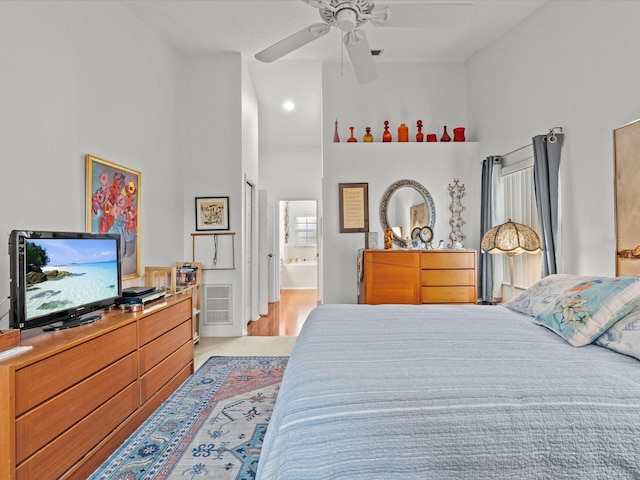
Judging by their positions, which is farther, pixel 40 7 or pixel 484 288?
pixel 484 288

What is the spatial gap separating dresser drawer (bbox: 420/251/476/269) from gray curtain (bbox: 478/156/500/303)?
277 millimetres

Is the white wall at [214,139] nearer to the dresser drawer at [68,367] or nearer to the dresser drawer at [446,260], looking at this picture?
the dresser drawer at [446,260]

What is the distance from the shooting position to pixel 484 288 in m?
3.79

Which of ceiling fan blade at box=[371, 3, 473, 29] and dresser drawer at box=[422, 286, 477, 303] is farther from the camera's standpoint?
dresser drawer at box=[422, 286, 477, 303]

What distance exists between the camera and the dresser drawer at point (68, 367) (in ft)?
4.47

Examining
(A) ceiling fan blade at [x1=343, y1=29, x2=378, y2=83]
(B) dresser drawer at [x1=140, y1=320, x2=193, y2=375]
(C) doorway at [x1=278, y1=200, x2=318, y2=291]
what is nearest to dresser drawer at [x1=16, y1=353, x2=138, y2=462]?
(B) dresser drawer at [x1=140, y1=320, x2=193, y2=375]

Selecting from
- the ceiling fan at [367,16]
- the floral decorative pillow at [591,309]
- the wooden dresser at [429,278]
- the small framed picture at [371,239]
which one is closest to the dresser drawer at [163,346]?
the wooden dresser at [429,278]

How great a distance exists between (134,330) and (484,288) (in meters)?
3.25

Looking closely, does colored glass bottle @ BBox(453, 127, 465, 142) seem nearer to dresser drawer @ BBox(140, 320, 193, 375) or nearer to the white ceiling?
the white ceiling

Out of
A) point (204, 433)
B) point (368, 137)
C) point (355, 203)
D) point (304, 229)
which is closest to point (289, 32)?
point (368, 137)

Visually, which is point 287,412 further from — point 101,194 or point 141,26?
point 141,26

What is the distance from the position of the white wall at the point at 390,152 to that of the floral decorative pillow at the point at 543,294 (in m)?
2.14

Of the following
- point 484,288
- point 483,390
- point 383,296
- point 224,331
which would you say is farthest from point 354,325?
point 224,331

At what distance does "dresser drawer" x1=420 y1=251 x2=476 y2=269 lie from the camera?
11.9 ft
